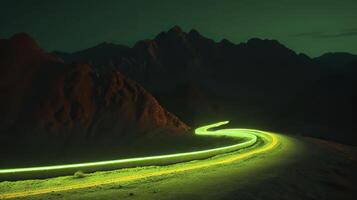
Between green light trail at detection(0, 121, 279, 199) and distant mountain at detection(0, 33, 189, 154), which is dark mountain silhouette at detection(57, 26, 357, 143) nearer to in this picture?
distant mountain at detection(0, 33, 189, 154)

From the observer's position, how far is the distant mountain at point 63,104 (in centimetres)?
4522

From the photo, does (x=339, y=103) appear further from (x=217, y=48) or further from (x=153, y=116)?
(x=217, y=48)

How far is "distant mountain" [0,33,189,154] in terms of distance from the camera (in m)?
→ 45.2

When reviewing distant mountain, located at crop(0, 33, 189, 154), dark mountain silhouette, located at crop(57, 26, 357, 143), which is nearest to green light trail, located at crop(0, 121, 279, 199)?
distant mountain, located at crop(0, 33, 189, 154)

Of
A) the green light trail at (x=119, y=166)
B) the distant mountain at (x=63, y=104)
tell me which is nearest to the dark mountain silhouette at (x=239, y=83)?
the distant mountain at (x=63, y=104)

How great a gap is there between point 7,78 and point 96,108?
39.8 feet

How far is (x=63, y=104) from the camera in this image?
48.2 metres

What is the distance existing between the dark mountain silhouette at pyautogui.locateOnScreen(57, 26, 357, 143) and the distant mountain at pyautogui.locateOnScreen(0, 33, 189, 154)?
29.8 m

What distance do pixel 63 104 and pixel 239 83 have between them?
12914 cm

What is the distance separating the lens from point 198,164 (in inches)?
783

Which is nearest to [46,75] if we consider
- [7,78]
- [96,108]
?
[7,78]

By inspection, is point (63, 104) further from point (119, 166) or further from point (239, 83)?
point (239, 83)

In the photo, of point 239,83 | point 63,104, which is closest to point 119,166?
point 63,104

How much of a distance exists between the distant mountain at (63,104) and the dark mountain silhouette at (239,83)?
1173 inches
